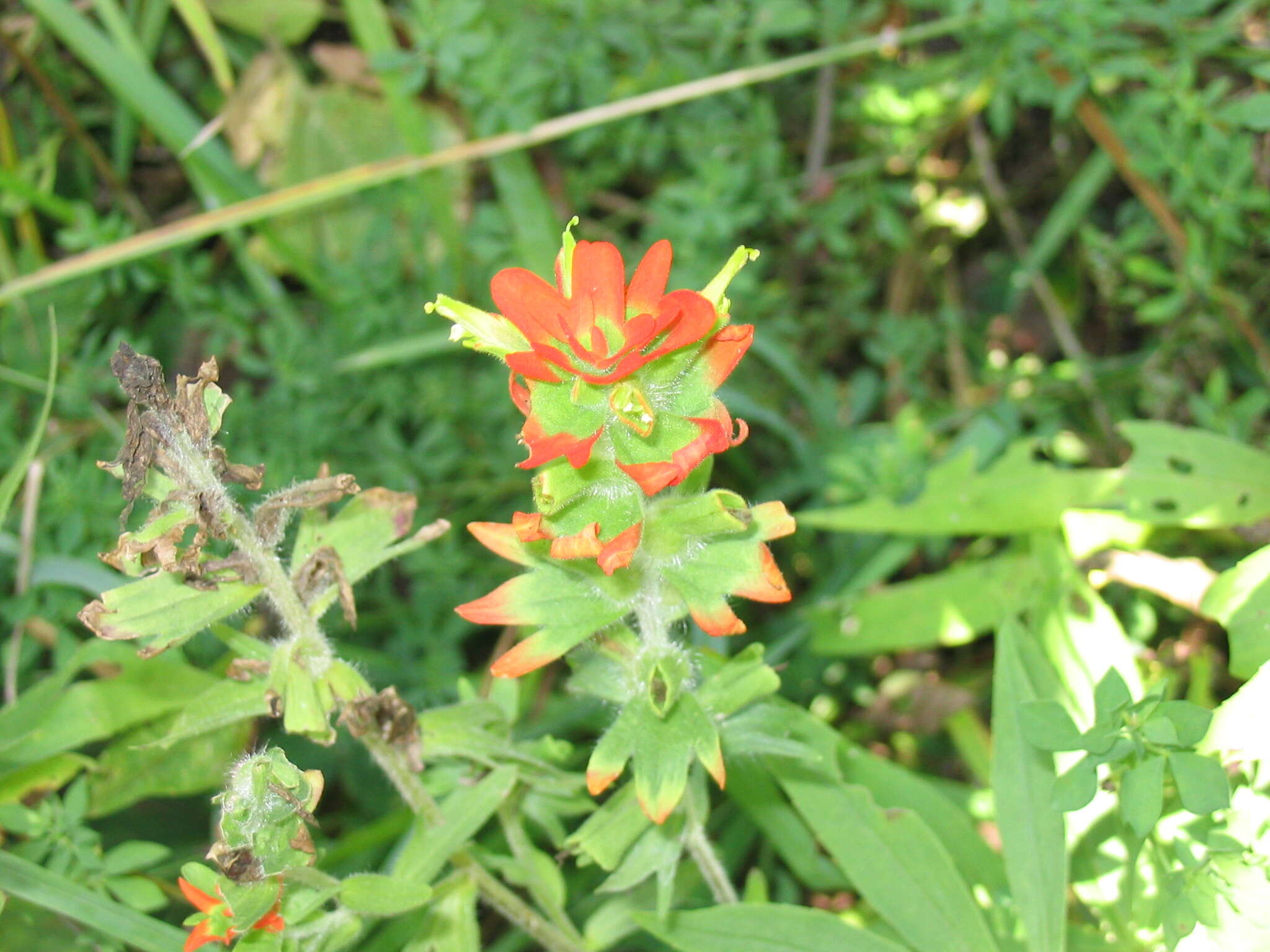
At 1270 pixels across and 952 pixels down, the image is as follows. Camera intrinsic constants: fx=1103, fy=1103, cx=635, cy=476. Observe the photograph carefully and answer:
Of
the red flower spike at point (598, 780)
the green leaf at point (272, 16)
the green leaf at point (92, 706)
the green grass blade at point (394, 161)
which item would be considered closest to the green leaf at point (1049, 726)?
the red flower spike at point (598, 780)

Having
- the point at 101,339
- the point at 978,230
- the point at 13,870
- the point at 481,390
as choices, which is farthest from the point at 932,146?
the point at 13,870

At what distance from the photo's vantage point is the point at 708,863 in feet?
5.73

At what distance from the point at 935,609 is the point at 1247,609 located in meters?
0.77

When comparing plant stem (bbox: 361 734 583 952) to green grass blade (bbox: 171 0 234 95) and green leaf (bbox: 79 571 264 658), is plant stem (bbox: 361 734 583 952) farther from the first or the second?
green grass blade (bbox: 171 0 234 95)

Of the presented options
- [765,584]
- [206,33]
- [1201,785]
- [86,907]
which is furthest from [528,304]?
[206,33]

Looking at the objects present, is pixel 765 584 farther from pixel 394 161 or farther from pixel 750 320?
pixel 394 161

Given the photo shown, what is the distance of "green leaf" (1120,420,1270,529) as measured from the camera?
2.14 metres

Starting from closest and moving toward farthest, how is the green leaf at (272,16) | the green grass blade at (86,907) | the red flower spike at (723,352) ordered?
1. the red flower spike at (723,352)
2. the green grass blade at (86,907)
3. the green leaf at (272,16)

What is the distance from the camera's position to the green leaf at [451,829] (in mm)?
1564

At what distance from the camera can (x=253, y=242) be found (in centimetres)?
321

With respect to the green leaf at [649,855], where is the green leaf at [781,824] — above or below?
below

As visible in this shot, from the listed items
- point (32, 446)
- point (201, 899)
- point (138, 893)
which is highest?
point (32, 446)

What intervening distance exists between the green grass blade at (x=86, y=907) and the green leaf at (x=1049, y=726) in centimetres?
130

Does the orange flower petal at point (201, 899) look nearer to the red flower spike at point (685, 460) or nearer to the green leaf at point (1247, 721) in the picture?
the red flower spike at point (685, 460)
